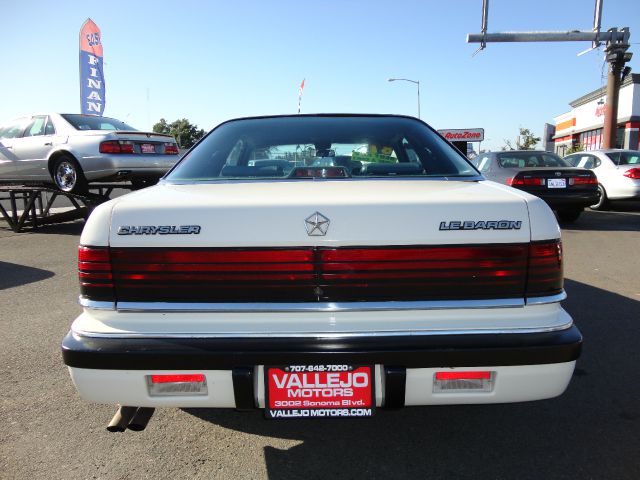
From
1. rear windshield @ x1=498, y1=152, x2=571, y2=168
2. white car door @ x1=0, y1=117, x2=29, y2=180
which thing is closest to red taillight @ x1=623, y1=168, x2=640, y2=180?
rear windshield @ x1=498, y1=152, x2=571, y2=168

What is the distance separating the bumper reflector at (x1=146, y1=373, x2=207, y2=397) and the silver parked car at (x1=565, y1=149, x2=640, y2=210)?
10692mm

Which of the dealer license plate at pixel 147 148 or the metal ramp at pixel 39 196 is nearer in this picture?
the dealer license plate at pixel 147 148

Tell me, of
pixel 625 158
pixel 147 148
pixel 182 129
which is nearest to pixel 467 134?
pixel 625 158

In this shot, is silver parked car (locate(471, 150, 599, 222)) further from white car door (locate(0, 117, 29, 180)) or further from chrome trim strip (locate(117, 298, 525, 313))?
white car door (locate(0, 117, 29, 180))

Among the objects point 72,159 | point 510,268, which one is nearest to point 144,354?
point 510,268

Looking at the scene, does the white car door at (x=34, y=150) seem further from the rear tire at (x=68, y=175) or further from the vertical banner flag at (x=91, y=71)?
the vertical banner flag at (x=91, y=71)

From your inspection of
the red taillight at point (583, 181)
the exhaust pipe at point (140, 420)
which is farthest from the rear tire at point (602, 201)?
the exhaust pipe at point (140, 420)

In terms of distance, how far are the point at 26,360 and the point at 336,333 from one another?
8.25 feet

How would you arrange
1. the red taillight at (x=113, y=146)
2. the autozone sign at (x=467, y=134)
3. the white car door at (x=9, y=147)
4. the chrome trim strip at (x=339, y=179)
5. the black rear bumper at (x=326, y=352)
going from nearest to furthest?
1. the black rear bumper at (x=326, y=352)
2. the chrome trim strip at (x=339, y=179)
3. the red taillight at (x=113, y=146)
4. the white car door at (x=9, y=147)
5. the autozone sign at (x=467, y=134)

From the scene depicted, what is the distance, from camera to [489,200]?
6.02ft

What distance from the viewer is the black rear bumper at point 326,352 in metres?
1.72

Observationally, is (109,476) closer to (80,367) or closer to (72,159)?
(80,367)

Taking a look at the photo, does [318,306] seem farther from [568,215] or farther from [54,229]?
[54,229]

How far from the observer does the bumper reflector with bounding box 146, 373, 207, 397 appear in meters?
1.77
